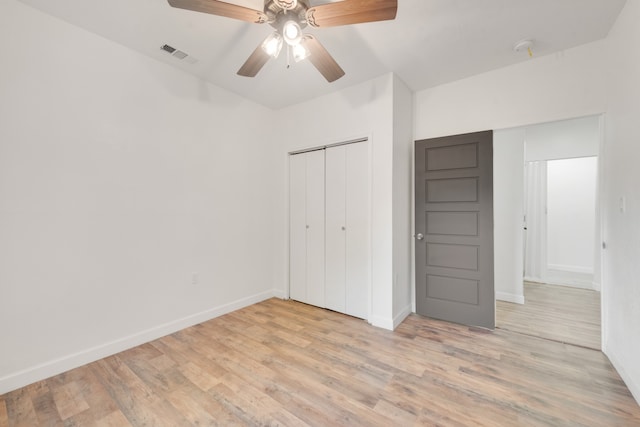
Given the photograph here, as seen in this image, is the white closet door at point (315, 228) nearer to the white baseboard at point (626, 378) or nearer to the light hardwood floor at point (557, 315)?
the light hardwood floor at point (557, 315)

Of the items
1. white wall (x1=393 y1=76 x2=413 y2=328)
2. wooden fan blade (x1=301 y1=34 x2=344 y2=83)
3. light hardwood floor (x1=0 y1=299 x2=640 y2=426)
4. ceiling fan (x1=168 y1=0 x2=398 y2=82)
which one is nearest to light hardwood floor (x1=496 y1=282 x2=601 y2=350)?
light hardwood floor (x1=0 y1=299 x2=640 y2=426)

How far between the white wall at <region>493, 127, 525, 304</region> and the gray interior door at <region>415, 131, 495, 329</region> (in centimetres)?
89

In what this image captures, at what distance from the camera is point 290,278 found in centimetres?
373

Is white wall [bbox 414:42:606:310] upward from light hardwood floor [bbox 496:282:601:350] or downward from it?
upward

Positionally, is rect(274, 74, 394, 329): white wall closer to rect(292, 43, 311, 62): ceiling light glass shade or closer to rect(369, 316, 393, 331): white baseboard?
Answer: rect(369, 316, 393, 331): white baseboard

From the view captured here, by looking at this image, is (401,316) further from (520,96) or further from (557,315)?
(520,96)

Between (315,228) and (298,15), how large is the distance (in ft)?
7.59

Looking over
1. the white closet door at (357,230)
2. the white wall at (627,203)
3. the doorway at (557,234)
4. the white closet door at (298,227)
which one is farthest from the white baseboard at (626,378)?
the white closet door at (298,227)

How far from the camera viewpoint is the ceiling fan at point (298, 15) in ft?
4.84

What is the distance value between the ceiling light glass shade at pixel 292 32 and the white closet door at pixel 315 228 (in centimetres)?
173

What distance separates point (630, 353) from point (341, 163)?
111 inches

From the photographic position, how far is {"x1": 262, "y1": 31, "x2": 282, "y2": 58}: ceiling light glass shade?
69.7 inches

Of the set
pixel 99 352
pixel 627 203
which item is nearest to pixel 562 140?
pixel 627 203

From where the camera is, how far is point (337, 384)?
1.89 m
